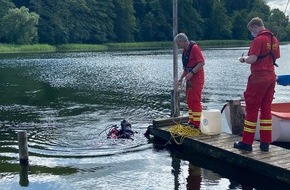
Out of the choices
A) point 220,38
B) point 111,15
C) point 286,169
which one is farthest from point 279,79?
point 220,38

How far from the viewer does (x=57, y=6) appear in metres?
96.9

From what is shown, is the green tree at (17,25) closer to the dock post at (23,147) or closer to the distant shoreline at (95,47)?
the distant shoreline at (95,47)

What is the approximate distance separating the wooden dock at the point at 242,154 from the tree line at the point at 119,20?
7634 centimetres

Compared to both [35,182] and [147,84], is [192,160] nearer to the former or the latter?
[35,182]

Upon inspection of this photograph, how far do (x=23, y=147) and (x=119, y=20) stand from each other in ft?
330

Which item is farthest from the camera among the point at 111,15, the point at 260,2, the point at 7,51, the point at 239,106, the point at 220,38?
the point at 260,2

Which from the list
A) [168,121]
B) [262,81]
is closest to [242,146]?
[262,81]

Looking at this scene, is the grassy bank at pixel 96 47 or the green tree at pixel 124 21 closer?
the grassy bank at pixel 96 47

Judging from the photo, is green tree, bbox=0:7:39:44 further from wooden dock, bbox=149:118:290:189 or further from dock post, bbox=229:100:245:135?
dock post, bbox=229:100:245:135

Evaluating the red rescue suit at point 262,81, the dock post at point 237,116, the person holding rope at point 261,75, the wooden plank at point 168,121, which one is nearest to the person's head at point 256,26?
the person holding rope at point 261,75

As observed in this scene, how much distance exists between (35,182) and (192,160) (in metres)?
3.44

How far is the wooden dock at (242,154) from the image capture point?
26.9 ft

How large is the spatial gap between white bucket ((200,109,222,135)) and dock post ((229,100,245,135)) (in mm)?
639

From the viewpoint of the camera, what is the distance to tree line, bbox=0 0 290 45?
84.8 m
